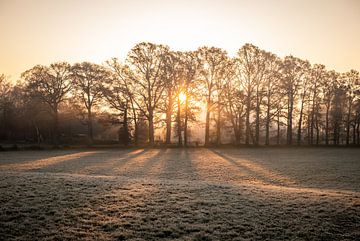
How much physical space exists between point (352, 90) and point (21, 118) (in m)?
73.1

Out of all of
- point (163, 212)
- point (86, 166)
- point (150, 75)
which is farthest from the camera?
point (150, 75)

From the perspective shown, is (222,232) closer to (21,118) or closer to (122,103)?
(122,103)

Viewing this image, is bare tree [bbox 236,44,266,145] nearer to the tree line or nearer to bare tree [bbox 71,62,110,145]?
the tree line

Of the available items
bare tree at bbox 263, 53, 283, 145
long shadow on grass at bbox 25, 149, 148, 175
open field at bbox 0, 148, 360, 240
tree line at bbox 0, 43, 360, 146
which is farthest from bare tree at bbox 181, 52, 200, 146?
open field at bbox 0, 148, 360, 240

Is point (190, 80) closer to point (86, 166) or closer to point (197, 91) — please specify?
point (197, 91)

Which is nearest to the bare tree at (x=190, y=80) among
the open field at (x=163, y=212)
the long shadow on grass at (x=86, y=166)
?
the long shadow on grass at (x=86, y=166)

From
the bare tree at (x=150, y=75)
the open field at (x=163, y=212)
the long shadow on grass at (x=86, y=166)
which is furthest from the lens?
the bare tree at (x=150, y=75)

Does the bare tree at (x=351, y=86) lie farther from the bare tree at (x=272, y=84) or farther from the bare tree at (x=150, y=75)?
the bare tree at (x=150, y=75)

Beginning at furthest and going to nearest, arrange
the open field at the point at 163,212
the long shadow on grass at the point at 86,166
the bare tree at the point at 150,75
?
the bare tree at the point at 150,75 < the long shadow on grass at the point at 86,166 < the open field at the point at 163,212

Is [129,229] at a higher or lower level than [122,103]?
lower

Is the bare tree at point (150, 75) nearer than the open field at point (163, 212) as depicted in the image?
No

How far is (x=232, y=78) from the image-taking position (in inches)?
1720

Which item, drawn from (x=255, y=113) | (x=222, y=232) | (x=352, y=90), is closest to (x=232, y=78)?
(x=255, y=113)

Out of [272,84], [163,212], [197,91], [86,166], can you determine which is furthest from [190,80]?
[163,212]
